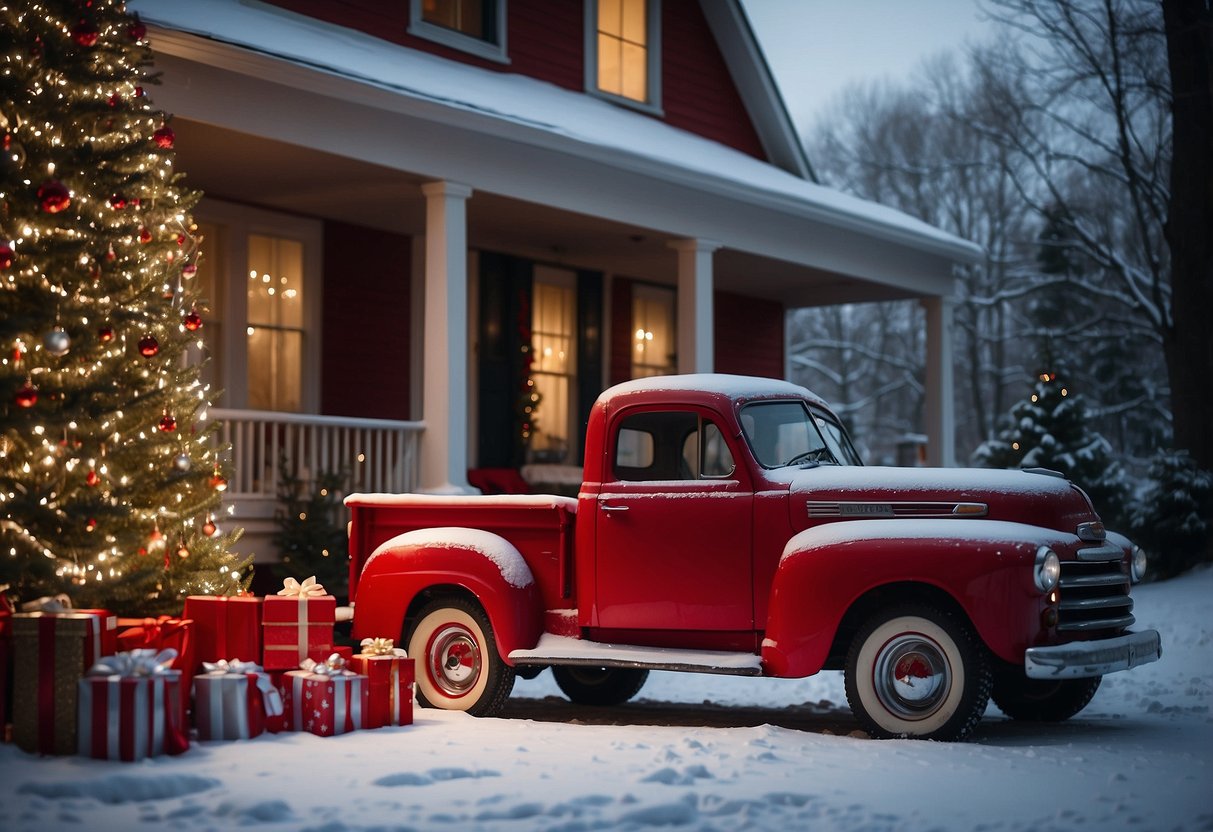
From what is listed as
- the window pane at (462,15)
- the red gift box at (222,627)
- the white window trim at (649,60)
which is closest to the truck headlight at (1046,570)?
the red gift box at (222,627)

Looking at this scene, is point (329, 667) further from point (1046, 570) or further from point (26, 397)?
point (1046, 570)

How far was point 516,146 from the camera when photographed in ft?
45.4

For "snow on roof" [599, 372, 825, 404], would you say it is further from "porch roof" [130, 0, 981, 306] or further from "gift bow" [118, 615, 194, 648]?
"porch roof" [130, 0, 981, 306]

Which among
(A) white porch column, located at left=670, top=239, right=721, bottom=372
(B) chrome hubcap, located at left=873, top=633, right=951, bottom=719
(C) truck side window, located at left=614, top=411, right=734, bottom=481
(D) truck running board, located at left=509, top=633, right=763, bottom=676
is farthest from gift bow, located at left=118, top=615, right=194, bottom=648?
(A) white porch column, located at left=670, top=239, right=721, bottom=372

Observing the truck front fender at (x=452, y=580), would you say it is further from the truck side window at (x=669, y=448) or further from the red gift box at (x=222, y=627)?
the red gift box at (x=222, y=627)

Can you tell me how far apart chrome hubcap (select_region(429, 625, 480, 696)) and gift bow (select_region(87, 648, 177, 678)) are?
7.82ft

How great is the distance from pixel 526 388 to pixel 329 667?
9.44 meters

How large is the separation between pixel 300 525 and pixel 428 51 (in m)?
5.85

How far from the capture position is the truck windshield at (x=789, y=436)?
8758 millimetres

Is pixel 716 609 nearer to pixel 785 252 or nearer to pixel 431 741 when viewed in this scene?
pixel 431 741

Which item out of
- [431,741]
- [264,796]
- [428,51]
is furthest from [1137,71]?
[264,796]

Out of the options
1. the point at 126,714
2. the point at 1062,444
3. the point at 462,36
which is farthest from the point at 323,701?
the point at 1062,444

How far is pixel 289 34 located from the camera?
1345cm

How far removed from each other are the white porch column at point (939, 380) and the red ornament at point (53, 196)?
13.9 metres
